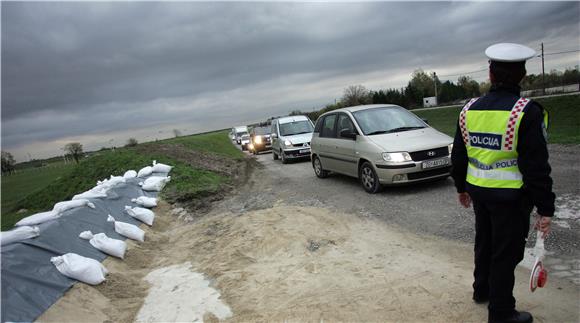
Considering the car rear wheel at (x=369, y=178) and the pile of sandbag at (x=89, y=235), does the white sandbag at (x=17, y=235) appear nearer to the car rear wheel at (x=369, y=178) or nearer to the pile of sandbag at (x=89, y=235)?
the pile of sandbag at (x=89, y=235)

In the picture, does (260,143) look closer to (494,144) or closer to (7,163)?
(494,144)

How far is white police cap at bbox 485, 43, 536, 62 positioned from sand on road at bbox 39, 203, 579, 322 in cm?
214

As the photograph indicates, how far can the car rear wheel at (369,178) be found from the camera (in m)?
7.63

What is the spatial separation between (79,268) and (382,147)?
555 cm

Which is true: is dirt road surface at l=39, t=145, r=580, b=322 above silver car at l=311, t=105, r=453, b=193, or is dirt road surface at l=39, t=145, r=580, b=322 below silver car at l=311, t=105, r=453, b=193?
below

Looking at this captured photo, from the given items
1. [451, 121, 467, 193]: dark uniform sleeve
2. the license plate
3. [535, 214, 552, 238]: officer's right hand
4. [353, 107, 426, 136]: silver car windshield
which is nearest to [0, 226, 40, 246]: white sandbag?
[451, 121, 467, 193]: dark uniform sleeve

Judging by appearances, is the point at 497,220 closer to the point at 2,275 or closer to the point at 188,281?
the point at 188,281

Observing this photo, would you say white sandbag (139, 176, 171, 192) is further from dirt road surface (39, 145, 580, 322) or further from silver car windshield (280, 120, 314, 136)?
silver car windshield (280, 120, 314, 136)

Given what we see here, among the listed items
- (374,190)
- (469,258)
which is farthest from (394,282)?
(374,190)

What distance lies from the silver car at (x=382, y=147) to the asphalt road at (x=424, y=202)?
399mm

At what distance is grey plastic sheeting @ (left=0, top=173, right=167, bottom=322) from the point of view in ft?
12.0

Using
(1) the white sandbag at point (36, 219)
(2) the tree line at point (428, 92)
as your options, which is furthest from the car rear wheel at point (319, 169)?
(2) the tree line at point (428, 92)

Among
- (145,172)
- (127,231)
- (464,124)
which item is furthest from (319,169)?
(464,124)

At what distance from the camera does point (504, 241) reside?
281 cm
